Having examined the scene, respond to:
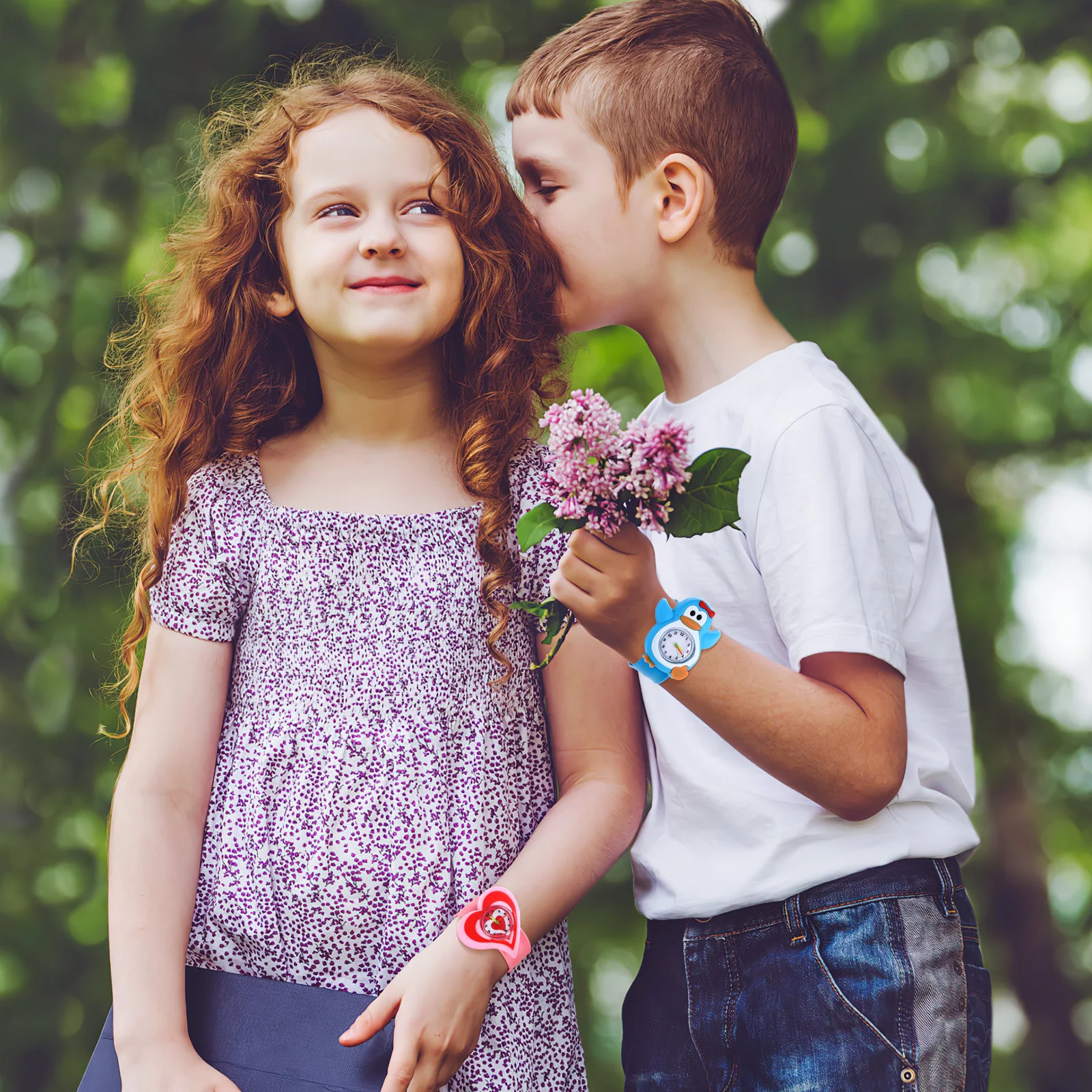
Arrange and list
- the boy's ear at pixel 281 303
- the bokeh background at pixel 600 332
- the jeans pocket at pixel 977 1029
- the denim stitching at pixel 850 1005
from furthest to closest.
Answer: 1. the bokeh background at pixel 600 332
2. the boy's ear at pixel 281 303
3. the jeans pocket at pixel 977 1029
4. the denim stitching at pixel 850 1005

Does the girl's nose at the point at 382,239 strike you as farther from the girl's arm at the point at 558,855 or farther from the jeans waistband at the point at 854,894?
the jeans waistband at the point at 854,894

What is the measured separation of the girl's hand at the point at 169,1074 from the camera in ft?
4.72

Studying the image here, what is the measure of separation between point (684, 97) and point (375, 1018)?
145 cm

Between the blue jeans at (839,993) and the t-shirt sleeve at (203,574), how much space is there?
796 millimetres

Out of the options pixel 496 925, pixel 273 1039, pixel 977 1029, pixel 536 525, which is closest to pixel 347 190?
pixel 536 525

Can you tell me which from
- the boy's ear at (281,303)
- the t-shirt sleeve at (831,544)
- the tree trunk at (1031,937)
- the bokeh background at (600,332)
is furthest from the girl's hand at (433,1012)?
the tree trunk at (1031,937)

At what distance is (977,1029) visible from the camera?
1.61 m

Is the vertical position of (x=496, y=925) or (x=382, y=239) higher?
(x=382, y=239)

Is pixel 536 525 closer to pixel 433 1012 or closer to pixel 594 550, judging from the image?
pixel 594 550

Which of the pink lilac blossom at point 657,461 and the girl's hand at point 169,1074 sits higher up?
the pink lilac blossom at point 657,461

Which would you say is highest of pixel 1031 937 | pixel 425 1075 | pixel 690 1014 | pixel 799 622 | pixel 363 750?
pixel 799 622

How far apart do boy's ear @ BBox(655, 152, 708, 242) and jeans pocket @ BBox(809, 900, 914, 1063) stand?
105 centimetres

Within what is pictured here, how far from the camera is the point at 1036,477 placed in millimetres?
4488

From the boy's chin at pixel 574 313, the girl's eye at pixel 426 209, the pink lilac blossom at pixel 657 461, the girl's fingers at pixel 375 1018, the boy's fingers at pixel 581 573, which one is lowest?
the girl's fingers at pixel 375 1018
